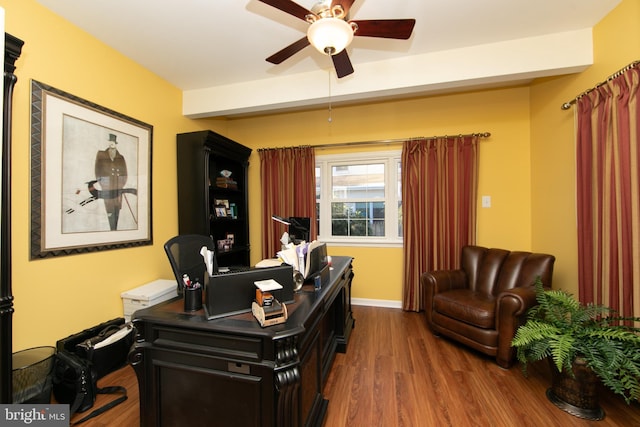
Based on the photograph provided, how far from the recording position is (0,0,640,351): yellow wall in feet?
5.71

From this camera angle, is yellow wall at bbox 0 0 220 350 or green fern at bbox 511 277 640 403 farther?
yellow wall at bbox 0 0 220 350

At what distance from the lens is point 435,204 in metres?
3.14

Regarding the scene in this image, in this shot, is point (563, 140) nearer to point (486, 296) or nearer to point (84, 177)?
point (486, 296)

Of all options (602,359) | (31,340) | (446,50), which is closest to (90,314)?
(31,340)

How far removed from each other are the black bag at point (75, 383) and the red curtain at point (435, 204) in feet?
9.88

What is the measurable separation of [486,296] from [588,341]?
947 mm

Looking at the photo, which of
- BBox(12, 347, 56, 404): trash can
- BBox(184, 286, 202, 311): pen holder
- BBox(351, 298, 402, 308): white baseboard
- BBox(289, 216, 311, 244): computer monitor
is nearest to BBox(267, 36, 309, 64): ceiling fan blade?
BBox(289, 216, 311, 244): computer monitor

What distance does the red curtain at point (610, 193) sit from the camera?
1647mm

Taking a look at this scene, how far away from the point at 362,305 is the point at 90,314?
112 inches

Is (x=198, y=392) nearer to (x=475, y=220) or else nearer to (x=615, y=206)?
(x=615, y=206)

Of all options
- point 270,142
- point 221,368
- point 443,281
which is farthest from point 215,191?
point 443,281

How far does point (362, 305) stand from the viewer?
352cm

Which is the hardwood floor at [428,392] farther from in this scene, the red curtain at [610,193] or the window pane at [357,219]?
the window pane at [357,219]

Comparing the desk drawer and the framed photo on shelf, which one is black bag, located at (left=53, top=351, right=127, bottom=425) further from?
the framed photo on shelf
